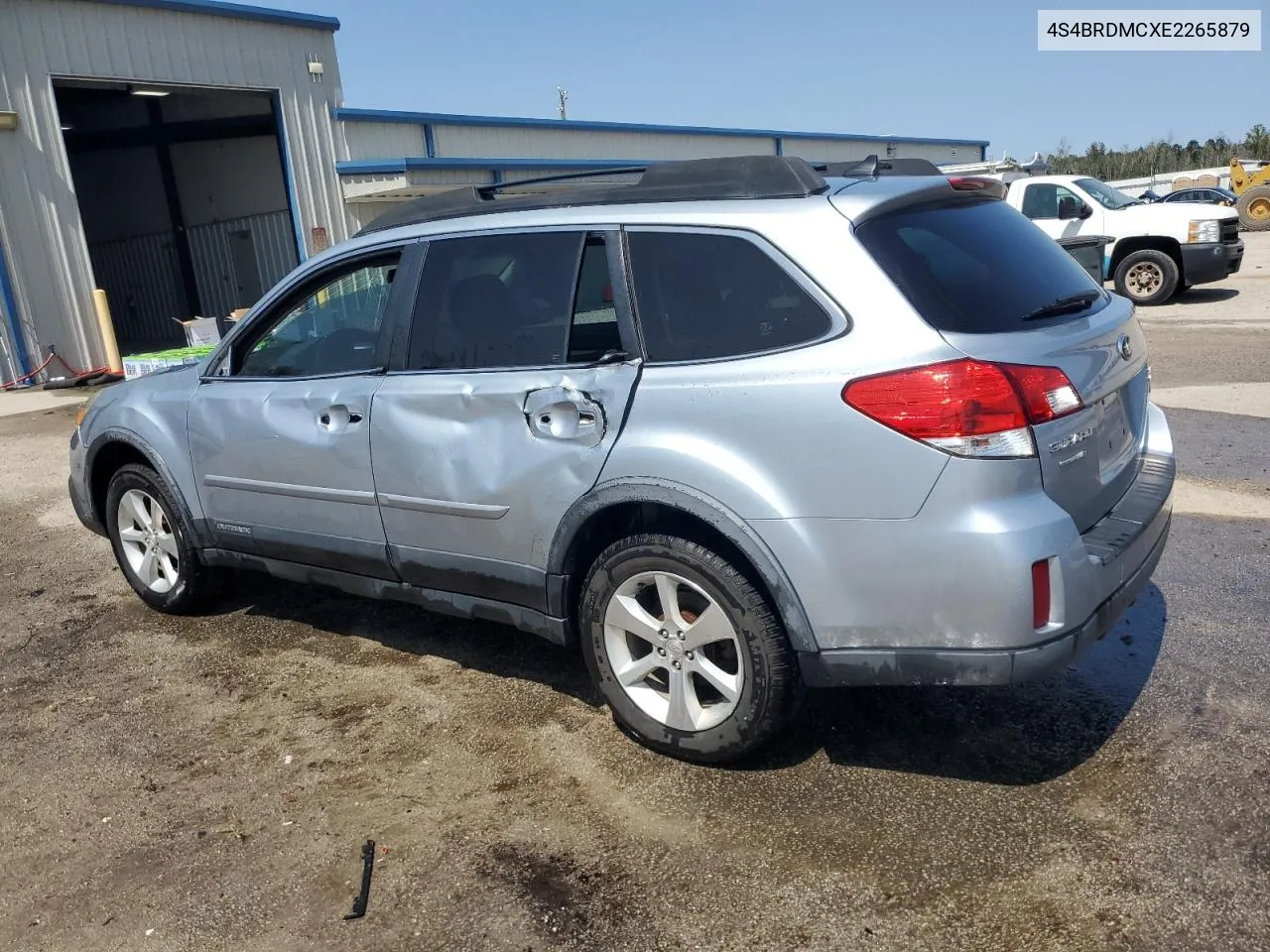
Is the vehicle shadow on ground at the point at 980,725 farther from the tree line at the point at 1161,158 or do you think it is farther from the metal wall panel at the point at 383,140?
the tree line at the point at 1161,158

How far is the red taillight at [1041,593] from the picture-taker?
2.71 m

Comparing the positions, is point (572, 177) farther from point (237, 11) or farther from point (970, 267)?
point (237, 11)

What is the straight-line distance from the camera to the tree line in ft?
174

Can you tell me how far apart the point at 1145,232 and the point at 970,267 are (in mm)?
13016

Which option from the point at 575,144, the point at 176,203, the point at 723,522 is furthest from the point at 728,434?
the point at 575,144

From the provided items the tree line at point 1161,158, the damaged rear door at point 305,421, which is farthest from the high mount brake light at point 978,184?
the tree line at point 1161,158

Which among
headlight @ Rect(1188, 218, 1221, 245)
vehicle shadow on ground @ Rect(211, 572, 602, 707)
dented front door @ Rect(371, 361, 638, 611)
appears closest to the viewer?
dented front door @ Rect(371, 361, 638, 611)

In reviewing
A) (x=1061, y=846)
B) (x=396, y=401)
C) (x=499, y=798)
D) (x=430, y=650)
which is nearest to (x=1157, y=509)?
(x=1061, y=846)

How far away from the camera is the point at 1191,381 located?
9141 mm

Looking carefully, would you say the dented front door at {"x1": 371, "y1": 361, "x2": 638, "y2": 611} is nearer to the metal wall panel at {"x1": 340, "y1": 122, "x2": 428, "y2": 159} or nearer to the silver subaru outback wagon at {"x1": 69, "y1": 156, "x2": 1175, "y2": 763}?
the silver subaru outback wagon at {"x1": 69, "y1": 156, "x2": 1175, "y2": 763}

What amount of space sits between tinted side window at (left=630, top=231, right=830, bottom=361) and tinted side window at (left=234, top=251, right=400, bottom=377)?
1.23 meters

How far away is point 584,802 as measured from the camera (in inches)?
127

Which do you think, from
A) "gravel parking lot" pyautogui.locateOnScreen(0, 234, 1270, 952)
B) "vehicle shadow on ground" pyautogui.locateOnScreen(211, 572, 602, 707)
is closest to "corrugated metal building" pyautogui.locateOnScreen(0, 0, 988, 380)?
"vehicle shadow on ground" pyautogui.locateOnScreen(211, 572, 602, 707)

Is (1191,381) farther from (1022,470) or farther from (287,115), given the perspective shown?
(287,115)
